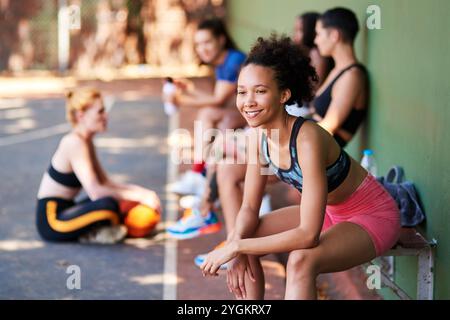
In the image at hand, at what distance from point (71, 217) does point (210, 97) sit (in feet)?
7.30

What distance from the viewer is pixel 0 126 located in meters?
12.1

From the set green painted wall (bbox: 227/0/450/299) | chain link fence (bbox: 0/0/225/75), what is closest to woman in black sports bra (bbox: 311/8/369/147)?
green painted wall (bbox: 227/0/450/299)

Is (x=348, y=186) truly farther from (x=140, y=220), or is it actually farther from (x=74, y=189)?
(x=74, y=189)

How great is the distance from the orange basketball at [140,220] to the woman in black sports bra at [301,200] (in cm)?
247

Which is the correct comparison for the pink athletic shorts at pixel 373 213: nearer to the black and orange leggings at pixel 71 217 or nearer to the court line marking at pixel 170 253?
the court line marking at pixel 170 253

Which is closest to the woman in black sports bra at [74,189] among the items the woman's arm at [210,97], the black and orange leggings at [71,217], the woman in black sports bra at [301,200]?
the black and orange leggings at [71,217]

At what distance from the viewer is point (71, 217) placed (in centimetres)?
643

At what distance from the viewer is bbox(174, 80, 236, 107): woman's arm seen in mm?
7836

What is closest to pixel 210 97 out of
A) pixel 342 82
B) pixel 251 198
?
pixel 342 82

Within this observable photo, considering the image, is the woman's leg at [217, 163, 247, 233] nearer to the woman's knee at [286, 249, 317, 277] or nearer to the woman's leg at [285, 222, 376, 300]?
the woman's leg at [285, 222, 376, 300]
